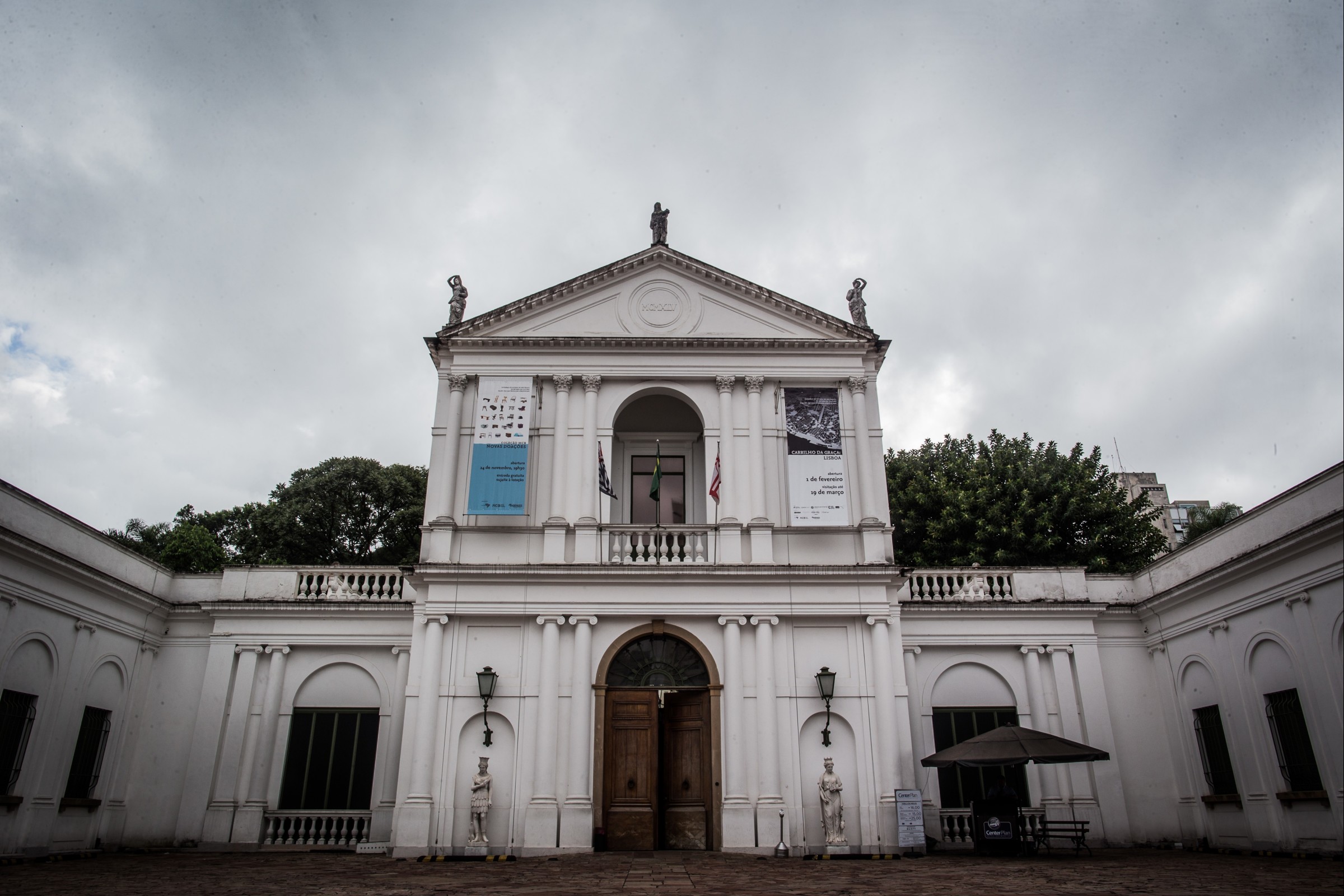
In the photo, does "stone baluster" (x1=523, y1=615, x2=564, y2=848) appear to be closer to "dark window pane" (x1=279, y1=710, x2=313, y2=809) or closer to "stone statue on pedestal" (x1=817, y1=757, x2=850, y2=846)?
"stone statue on pedestal" (x1=817, y1=757, x2=850, y2=846)

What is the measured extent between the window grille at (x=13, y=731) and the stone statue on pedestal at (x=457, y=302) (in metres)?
10.8

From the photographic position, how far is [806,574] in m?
17.7

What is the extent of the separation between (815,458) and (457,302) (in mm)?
8996

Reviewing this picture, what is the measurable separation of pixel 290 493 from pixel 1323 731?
113 ft

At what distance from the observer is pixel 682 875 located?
40.1 feet

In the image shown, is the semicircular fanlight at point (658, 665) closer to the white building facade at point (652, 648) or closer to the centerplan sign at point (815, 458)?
the white building facade at point (652, 648)

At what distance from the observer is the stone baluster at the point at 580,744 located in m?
16.1

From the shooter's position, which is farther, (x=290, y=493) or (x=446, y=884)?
(x=290, y=493)

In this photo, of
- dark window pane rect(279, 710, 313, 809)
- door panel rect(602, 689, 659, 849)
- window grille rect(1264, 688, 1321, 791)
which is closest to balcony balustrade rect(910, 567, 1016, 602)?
window grille rect(1264, 688, 1321, 791)

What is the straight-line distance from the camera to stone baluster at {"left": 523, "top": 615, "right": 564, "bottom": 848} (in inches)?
633

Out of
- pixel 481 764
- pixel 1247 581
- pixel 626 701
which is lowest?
pixel 481 764

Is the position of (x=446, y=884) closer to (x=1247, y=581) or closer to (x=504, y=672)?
(x=504, y=672)

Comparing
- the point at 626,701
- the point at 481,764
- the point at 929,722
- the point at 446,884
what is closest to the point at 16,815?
the point at 481,764

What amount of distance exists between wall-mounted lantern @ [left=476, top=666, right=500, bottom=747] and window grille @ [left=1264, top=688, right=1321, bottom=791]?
14198mm
